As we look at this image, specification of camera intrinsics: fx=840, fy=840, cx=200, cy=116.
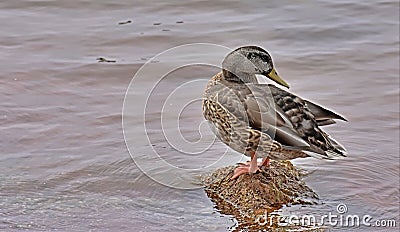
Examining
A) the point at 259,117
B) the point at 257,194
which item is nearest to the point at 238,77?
the point at 259,117

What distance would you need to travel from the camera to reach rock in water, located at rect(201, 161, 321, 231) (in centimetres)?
520

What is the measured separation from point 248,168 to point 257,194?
0.18 metres

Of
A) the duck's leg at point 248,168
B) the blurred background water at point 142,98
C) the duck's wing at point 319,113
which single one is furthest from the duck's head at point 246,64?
the blurred background water at point 142,98

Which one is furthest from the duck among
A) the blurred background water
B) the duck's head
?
the blurred background water

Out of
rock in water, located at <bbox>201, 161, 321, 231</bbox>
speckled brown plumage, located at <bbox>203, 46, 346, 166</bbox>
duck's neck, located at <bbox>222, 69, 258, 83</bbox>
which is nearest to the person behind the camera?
speckled brown plumage, located at <bbox>203, 46, 346, 166</bbox>

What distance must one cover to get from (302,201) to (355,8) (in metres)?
5.45

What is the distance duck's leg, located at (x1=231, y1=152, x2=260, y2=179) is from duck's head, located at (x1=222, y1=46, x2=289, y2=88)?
19.6 inches

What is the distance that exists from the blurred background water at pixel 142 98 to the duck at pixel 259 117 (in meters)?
0.44

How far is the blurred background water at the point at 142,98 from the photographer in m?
5.39

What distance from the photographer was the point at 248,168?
534cm

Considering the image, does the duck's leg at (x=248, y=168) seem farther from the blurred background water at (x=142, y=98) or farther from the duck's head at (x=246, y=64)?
the duck's head at (x=246, y=64)

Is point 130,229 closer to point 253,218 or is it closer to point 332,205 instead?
point 253,218

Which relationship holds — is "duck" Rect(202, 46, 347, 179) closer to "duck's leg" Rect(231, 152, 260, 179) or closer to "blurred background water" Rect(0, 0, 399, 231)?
"duck's leg" Rect(231, 152, 260, 179)

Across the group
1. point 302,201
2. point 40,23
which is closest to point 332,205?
point 302,201
